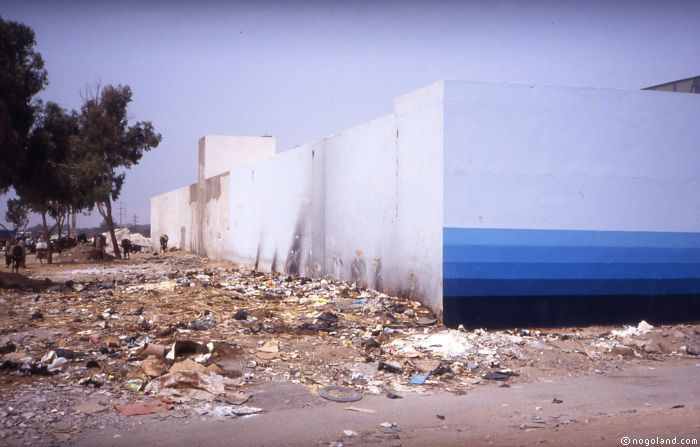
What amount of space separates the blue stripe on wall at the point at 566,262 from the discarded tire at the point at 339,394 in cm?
320

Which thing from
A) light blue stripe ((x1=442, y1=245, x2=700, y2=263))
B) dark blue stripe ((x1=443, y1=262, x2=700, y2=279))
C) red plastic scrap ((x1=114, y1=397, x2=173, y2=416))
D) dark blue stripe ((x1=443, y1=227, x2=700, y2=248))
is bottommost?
red plastic scrap ((x1=114, y1=397, x2=173, y2=416))

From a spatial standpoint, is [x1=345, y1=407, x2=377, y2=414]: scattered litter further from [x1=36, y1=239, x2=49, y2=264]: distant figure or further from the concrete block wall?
[x1=36, y1=239, x2=49, y2=264]: distant figure

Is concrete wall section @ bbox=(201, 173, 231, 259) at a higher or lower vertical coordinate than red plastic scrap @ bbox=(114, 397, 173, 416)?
higher

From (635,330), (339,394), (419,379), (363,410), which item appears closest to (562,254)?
(635,330)

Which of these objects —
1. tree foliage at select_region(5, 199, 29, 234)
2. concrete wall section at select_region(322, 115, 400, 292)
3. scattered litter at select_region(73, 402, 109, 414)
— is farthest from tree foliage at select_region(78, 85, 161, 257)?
tree foliage at select_region(5, 199, 29, 234)

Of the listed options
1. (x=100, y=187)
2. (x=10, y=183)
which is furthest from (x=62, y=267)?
(x=10, y=183)

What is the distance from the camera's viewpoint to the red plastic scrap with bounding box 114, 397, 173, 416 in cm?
525

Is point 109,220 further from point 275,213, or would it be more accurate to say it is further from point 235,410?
point 235,410

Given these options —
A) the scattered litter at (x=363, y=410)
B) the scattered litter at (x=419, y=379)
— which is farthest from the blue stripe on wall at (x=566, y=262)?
the scattered litter at (x=363, y=410)

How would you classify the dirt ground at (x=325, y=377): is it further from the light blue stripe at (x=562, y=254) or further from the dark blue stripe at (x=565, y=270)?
the light blue stripe at (x=562, y=254)

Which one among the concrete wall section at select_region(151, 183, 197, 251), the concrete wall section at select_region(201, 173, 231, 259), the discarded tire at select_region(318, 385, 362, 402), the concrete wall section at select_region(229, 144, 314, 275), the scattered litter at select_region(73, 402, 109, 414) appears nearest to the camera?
the scattered litter at select_region(73, 402, 109, 414)

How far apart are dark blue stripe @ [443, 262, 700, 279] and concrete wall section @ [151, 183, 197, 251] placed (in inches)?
847

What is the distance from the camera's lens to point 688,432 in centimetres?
480

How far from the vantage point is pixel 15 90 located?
13438 millimetres
